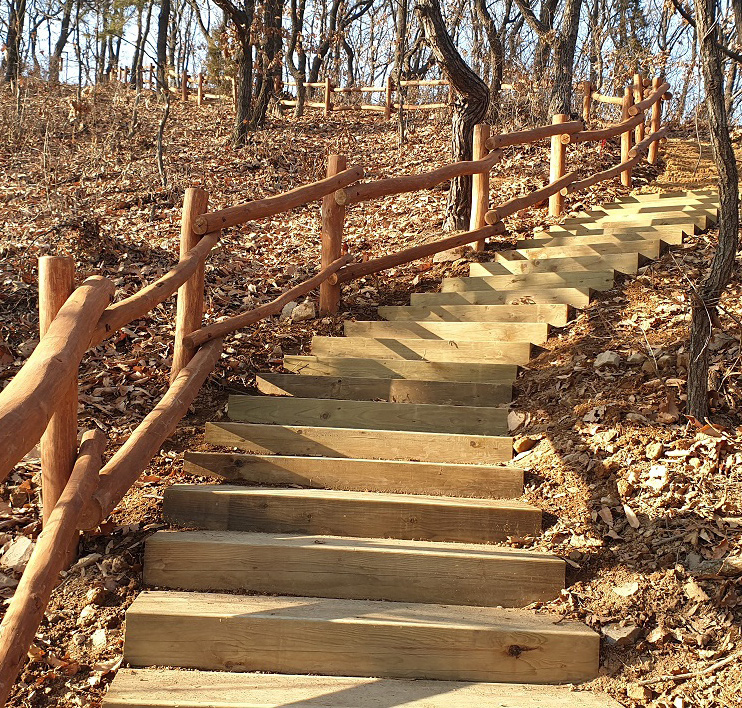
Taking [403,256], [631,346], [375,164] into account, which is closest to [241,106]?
[375,164]

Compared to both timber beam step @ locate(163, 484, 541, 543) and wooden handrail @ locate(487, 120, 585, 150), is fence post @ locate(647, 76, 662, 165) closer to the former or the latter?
wooden handrail @ locate(487, 120, 585, 150)

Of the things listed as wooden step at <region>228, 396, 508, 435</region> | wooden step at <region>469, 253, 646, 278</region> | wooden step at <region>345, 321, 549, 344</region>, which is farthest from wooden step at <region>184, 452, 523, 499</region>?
wooden step at <region>469, 253, 646, 278</region>

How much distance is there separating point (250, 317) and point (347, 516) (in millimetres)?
1887

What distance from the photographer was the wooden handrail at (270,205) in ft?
15.3

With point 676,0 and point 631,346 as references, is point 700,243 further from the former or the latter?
point 676,0

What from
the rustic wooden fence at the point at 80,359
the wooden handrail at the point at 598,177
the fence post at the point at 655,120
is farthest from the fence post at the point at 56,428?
the fence post at the point at 655,120

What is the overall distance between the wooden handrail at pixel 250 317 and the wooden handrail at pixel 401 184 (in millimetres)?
517

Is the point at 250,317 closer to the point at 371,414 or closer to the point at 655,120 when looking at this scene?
the point at 371,414

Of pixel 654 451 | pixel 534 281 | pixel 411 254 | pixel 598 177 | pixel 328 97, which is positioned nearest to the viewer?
pixel 654 451

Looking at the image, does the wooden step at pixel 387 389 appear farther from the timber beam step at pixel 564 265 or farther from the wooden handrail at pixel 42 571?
the wooden handrail at pixel 42 571

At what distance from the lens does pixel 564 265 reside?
6.85 meters

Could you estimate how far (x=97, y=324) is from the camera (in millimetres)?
3031

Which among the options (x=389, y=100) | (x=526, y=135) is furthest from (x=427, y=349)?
(x=389, y=100)

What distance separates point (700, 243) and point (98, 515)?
5954mm
